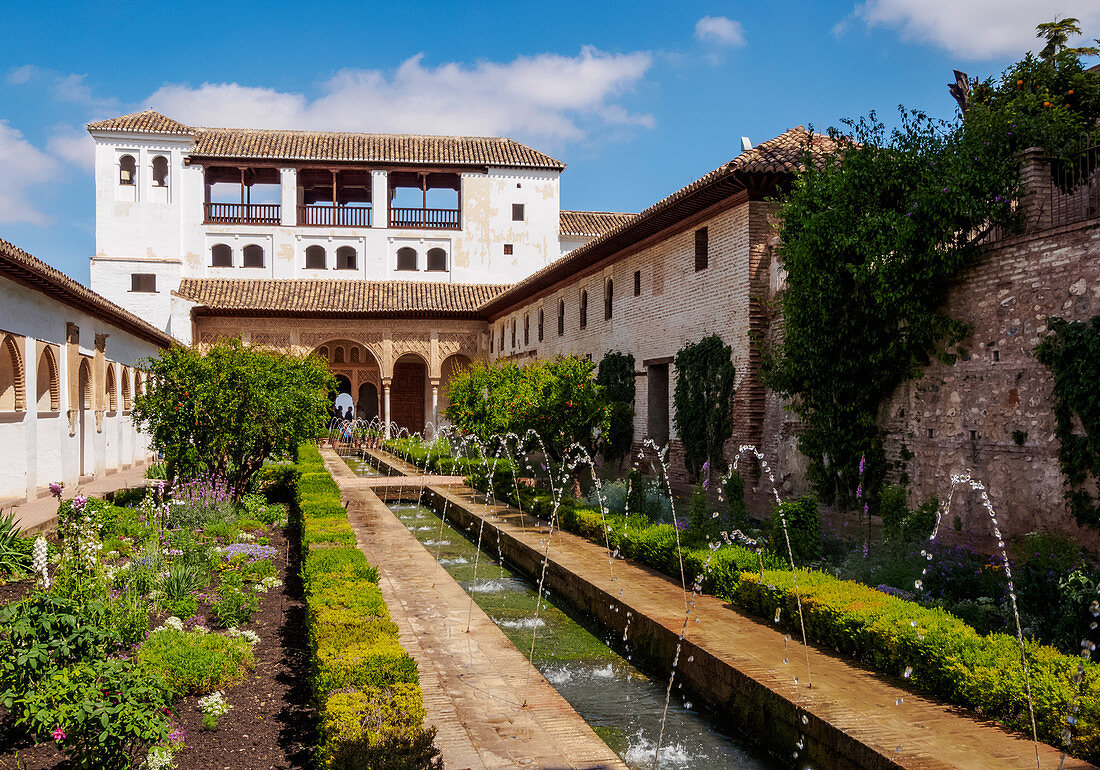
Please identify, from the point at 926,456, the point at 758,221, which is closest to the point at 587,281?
the point at 758,221

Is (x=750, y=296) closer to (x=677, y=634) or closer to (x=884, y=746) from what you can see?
(x=677, y=634)

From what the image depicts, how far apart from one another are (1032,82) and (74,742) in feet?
45.1

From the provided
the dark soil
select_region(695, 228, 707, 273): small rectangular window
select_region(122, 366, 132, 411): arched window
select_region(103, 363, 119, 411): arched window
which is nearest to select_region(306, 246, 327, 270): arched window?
select_region(122, 366, 132, 411): arched window

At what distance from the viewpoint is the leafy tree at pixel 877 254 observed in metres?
8.87

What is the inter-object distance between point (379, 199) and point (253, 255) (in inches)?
221

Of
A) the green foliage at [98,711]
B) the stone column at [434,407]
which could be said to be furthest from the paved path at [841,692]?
the stone column at [434,407]

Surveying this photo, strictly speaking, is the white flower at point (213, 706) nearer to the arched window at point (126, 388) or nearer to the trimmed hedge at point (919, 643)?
the trimmed hedge at point (919, 643)

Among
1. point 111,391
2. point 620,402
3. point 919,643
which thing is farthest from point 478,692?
point 111,391

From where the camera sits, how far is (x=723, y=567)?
A: 293 inches

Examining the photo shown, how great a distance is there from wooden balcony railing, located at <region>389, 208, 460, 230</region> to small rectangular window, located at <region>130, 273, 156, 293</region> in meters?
9.12

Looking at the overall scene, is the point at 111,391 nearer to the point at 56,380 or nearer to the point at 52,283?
the point at 56,380

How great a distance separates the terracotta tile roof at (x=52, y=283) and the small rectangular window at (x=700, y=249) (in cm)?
917

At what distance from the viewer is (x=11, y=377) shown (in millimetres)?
13797

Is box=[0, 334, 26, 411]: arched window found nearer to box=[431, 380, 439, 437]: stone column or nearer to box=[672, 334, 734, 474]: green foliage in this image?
box=[672, 334, 734, 474]: green foliage
